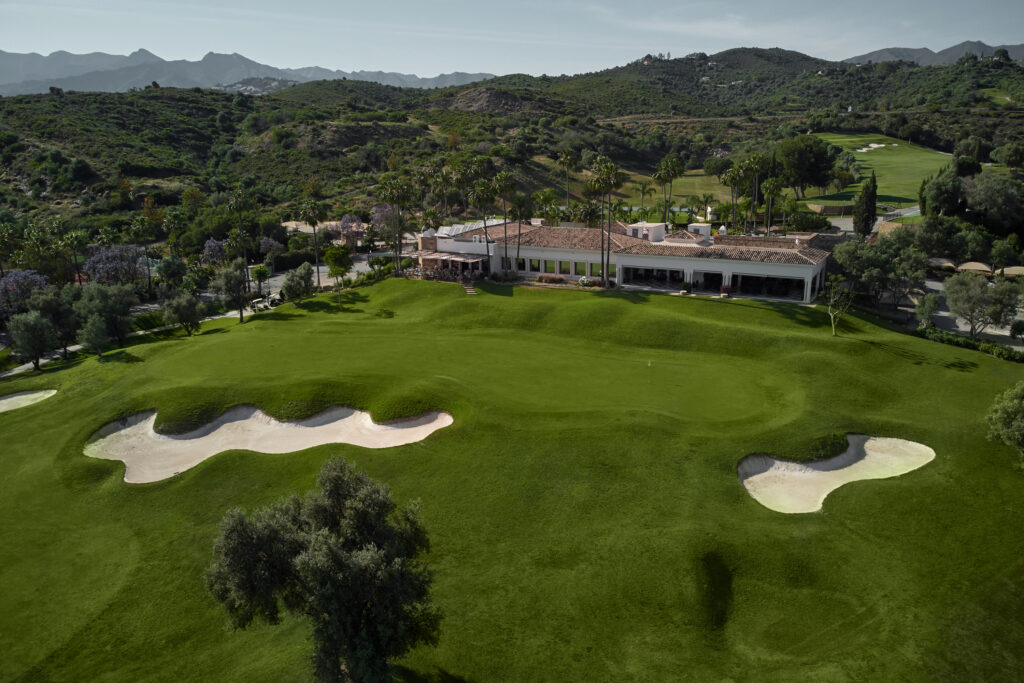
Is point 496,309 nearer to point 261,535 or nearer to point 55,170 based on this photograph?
point 261,535

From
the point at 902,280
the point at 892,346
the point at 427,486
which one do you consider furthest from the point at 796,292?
the point at 427,486

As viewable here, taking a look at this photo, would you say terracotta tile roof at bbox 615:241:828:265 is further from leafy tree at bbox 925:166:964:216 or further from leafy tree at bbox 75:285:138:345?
leafy tree at bbox 75:285:138:345

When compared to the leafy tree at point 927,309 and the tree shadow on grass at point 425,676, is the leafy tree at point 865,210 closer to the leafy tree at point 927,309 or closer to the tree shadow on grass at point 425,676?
the leafy tree at point 927,309

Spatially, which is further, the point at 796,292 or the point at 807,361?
the point at 796,292

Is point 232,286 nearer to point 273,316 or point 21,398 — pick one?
point 273,316

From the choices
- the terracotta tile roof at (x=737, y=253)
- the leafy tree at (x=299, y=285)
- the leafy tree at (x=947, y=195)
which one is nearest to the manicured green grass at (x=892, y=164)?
the leafy tree at (x=947, y=195)

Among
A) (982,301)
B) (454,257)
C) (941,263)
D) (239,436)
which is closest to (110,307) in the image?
(239,436)
